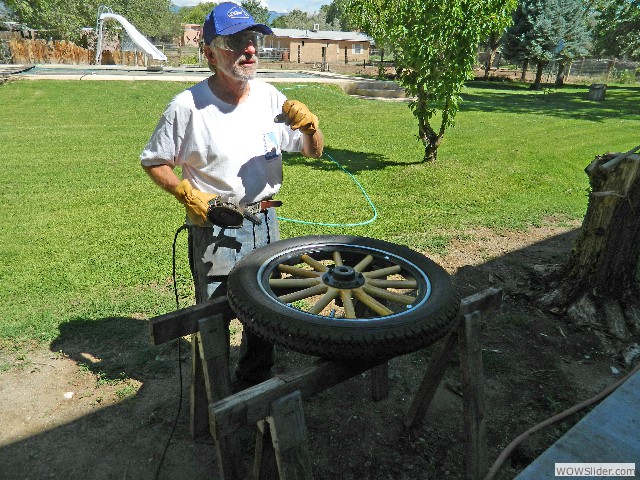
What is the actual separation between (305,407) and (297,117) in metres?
1.79

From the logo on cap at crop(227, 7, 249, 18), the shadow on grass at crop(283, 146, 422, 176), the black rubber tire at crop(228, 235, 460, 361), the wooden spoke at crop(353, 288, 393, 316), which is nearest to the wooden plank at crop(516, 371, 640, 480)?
the black rubber tire at crop(228, 235, 460, 361)

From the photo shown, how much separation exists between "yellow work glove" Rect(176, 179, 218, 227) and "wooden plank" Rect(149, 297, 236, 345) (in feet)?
1.43

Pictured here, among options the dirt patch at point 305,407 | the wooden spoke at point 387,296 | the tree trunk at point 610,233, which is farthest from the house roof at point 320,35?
the wooden spoke at point 387,296

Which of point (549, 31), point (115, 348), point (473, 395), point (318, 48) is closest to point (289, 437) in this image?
point (473, 395)

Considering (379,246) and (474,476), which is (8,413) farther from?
(474,476)

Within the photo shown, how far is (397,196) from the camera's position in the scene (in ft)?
24.6

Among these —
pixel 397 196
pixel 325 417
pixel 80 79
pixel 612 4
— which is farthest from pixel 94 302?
pixel 612 4

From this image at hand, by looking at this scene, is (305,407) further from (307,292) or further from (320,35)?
(320,35)

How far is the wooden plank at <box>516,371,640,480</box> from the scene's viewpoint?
1.67 m

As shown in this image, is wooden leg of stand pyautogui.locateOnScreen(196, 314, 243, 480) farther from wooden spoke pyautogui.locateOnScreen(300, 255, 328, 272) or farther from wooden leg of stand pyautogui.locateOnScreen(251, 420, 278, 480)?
wooden spoke pyautogui.locateOnScreen(300, 255, 328, 272)

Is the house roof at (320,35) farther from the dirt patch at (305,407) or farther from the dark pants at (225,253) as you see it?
the dark pants at (225,253)

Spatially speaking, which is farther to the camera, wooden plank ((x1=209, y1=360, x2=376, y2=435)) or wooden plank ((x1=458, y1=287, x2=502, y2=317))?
wooden plank ((x1=458, y1=287, x2=502, y2=317))

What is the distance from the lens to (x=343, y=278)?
8.21 feet

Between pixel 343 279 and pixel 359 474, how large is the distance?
1.08 meters
